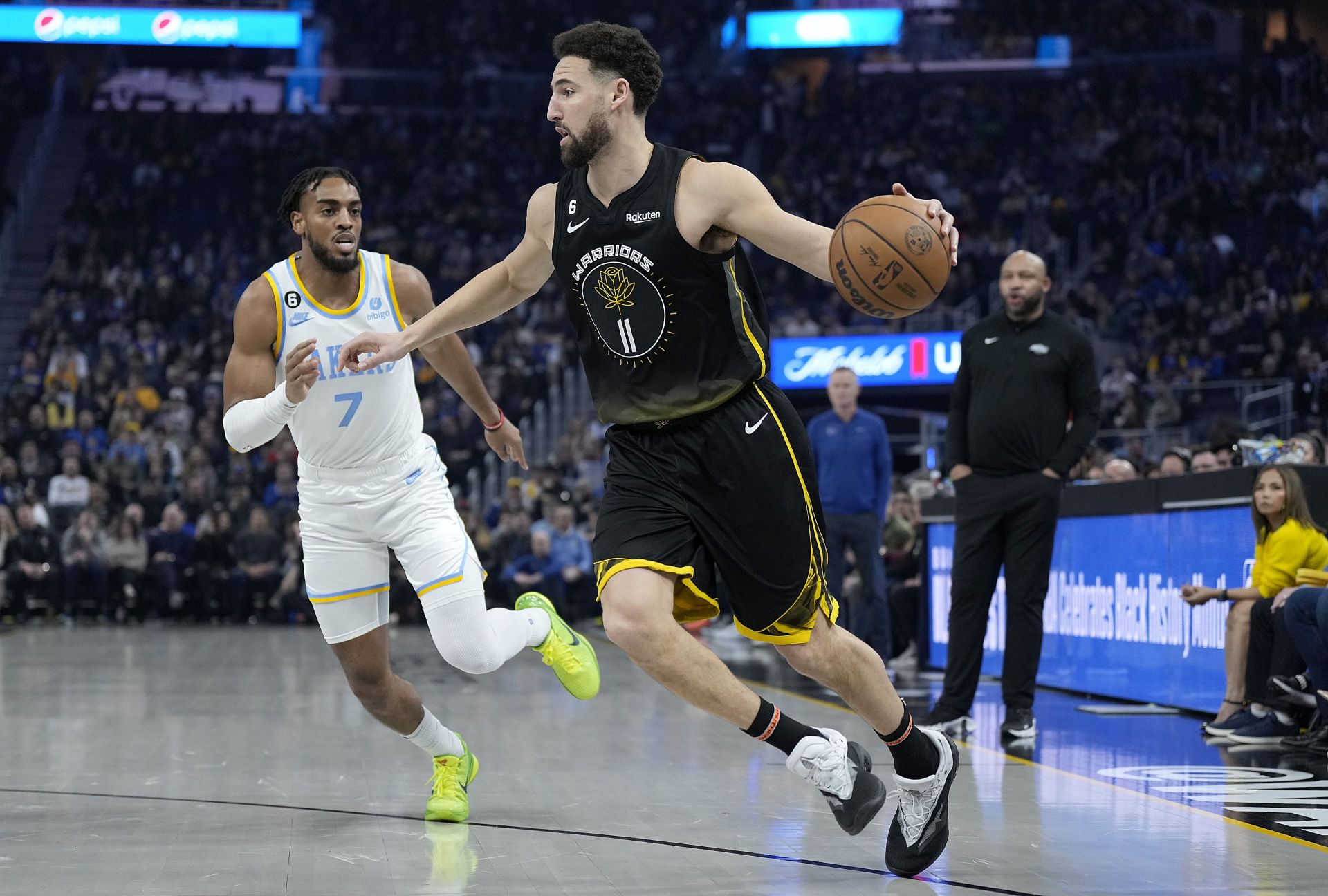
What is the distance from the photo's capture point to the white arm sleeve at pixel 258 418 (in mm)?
4328

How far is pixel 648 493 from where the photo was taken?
377cm

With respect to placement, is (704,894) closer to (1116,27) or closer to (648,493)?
(648,493)

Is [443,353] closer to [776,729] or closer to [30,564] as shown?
[776,729]

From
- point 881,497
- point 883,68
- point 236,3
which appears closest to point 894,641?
point 881,497

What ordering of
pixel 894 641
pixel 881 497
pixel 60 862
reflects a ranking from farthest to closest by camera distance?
pixel 894 641 < pixel 881 497 < pixel 60 862

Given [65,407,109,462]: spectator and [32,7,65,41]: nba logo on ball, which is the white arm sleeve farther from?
[32,7,65,41]: nba logo on ball

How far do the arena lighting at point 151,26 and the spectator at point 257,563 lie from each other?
15375mm

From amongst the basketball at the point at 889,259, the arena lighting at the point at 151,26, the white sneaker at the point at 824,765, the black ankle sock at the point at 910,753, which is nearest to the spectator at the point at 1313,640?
the black ankle sock at the point at 910,753

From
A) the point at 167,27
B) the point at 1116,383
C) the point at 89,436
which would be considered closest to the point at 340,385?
the point at 89,436

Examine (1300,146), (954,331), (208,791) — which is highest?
(1300,146)

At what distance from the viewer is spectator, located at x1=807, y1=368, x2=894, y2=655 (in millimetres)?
9203

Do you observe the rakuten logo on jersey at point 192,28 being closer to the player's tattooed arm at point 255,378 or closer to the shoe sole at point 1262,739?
the player's tattooed arm at point 255,378

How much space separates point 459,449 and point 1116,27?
56.4 ft

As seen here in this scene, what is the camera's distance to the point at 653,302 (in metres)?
3.71
